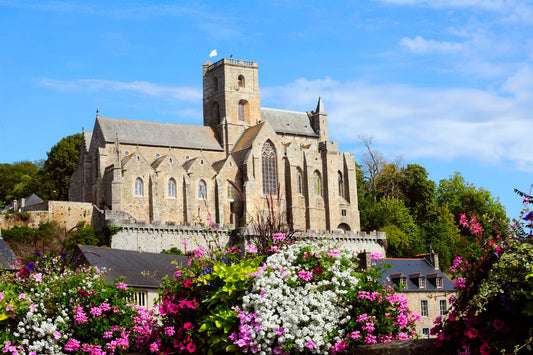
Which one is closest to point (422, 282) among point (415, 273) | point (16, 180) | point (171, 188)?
point (415, 273)

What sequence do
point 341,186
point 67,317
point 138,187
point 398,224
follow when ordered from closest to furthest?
point 67,317 < point 138,187 < point 398,224 < point 341,186

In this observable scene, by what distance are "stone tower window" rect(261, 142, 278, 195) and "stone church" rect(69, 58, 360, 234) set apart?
0.09 metres

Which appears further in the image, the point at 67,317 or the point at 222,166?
the point at 222,166

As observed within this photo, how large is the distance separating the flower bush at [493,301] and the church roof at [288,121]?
70.0 meters

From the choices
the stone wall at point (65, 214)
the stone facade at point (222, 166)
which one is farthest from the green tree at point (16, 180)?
the stone wall at point (65, 214)

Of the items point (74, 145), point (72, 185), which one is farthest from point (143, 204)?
point (74, 145)

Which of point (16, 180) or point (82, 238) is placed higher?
point (16, 180)

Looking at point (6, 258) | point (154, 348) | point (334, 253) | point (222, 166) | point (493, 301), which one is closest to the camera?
point (493, 301)

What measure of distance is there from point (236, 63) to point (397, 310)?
67523 millimetres

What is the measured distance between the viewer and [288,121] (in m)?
80.7

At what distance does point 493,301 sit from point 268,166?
60.9m

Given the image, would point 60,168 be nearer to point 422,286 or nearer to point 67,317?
point 422,286

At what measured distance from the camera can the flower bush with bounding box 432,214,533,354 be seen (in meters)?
7.88

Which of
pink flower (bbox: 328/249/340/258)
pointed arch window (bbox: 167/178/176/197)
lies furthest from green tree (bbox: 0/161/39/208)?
pink flower (bbox: 328/249/340/258)
